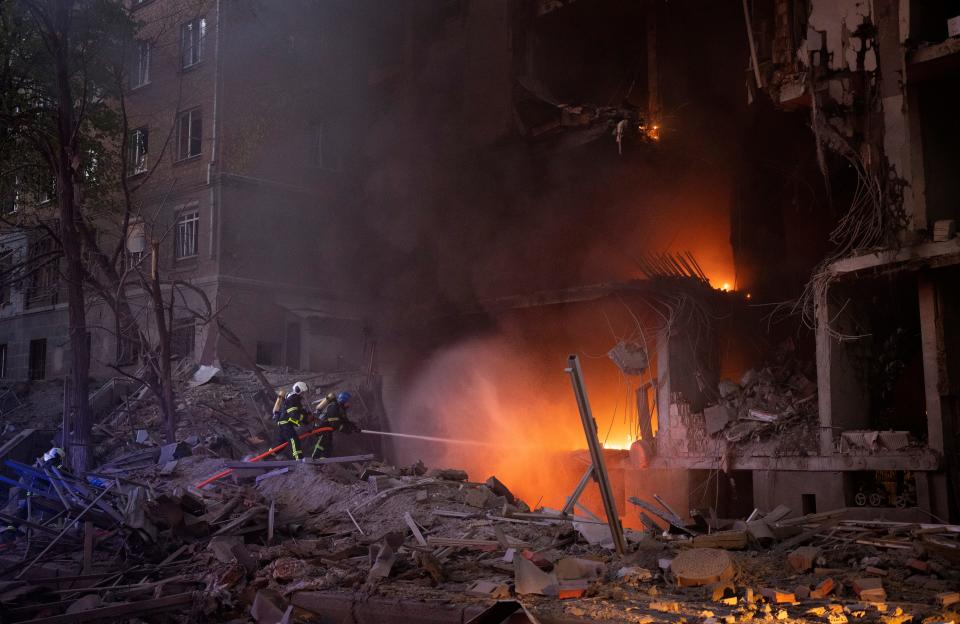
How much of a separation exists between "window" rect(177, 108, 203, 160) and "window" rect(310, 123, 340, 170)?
11.4 feet

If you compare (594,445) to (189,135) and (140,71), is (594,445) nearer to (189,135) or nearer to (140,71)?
(189,135)

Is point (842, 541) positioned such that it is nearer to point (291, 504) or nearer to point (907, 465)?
point (907, 465)

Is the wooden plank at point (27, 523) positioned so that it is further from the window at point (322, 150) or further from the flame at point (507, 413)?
the window at point (322, 150)

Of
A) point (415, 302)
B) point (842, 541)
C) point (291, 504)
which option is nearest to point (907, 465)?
point (842, 541)

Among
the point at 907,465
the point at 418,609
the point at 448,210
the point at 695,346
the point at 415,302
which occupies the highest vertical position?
the point at 448,210

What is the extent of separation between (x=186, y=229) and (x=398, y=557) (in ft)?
62.1

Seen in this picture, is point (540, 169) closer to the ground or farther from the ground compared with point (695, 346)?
farther from the ground

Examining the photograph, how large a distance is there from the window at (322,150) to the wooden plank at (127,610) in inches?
787

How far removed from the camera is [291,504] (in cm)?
1223

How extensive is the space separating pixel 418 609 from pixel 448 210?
1613 centimetres

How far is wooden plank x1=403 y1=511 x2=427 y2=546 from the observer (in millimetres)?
10366

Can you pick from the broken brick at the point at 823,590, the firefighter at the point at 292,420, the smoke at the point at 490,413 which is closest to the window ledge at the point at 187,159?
the smoke at the point at 490,413

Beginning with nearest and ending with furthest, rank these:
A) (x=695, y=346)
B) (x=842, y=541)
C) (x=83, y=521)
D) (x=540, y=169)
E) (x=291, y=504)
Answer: (x=842, y=541), (x=83, y=521), (x=291, y=504), (x=695, y=346), (x=540, y=169)

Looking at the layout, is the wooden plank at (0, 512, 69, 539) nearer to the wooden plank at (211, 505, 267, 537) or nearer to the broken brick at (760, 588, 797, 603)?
the wooden plank at (211, 505, 267, 537)
